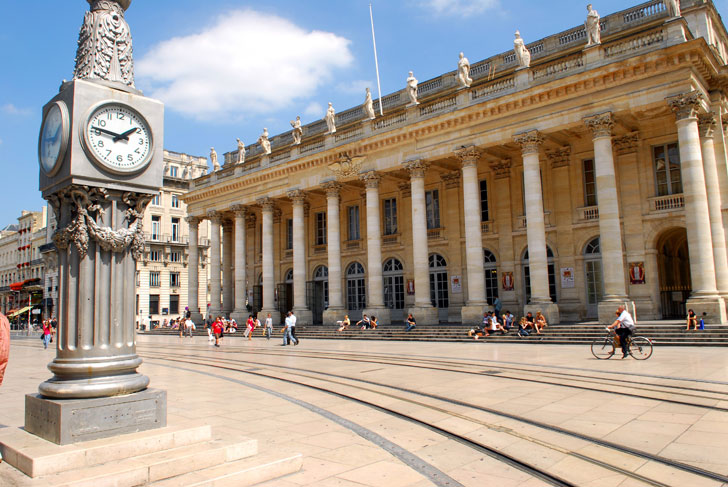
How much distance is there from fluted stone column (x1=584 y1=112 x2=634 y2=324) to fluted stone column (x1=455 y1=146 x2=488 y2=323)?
5.70 m

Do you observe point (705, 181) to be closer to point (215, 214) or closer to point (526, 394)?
point (526, 394)

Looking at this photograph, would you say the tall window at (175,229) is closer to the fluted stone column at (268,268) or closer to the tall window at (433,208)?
the fluted stone column at (268,268)

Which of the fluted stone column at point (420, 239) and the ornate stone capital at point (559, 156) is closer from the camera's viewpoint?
the ornate stone capital at point (559, 156)

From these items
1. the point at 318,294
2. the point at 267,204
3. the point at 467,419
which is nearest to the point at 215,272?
the point at 267,204

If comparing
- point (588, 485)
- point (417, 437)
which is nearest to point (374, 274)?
point (417, 437)

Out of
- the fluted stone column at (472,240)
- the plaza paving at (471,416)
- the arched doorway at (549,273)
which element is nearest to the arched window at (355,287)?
the fluted stone column at (472,240)

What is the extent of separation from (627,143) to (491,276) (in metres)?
9.71

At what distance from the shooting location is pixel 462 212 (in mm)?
31016

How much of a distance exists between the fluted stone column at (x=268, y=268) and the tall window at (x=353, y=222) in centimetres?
548

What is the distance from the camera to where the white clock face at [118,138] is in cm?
521

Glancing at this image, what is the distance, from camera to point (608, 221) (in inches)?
883

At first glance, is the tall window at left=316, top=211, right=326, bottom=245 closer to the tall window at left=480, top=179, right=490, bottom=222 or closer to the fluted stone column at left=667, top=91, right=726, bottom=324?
the tall window at left=480, top=179, right=490, bottom=222

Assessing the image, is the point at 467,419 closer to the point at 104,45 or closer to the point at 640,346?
the point at 104,45

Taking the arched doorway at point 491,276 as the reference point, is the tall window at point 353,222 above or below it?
above
